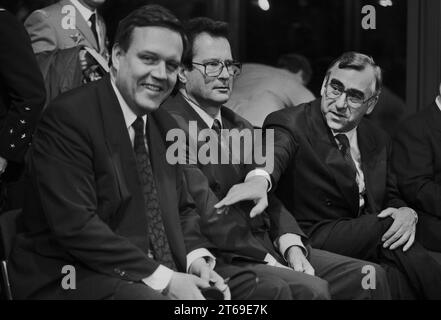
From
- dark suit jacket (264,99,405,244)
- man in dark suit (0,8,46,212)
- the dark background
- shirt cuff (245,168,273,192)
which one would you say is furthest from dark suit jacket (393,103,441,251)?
man in dark suit (0,8,46,212)

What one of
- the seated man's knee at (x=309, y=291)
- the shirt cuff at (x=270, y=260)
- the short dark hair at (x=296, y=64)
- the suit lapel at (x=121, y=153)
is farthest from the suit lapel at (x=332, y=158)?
the short dark hair at (x=296, y=64)

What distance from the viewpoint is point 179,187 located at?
3078 mm

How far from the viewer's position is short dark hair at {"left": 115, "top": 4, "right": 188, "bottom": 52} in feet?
9.68

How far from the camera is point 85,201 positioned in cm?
274

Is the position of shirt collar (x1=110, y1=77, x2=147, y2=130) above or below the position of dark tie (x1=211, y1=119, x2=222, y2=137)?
above

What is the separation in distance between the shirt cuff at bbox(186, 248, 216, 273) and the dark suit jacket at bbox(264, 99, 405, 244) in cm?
67

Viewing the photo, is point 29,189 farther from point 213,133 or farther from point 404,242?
point 404,242

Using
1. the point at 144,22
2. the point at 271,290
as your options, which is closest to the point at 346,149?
the point at 271,290

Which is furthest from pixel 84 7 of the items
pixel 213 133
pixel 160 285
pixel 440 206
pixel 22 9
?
pixel 440 206

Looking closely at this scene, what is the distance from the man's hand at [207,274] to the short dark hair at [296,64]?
77.4 inches

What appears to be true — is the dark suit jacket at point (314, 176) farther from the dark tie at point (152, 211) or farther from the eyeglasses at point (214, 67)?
the dark tie at point (152, 211)

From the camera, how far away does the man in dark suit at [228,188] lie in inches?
127

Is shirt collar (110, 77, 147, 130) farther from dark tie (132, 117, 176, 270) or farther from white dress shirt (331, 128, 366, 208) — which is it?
white dress shirt (331, 128, 366, 208)

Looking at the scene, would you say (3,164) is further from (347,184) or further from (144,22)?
(347,184)
